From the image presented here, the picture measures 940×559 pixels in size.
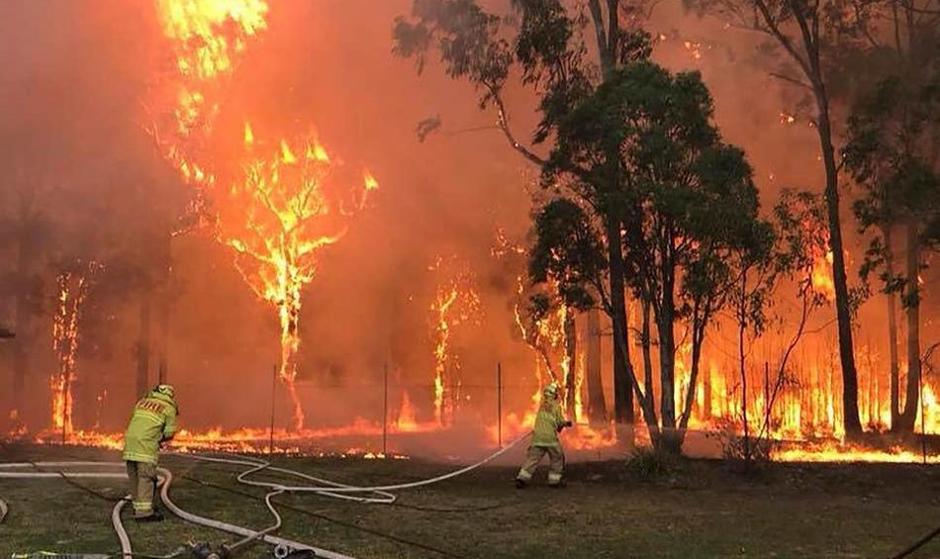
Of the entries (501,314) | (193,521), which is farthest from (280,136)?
(193,521)

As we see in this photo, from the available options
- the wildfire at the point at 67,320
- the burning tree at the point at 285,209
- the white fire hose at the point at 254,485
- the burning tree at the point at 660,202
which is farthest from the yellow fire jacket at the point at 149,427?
the wildfire at the point at 67,320

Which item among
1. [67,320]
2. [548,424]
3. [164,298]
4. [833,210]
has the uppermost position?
[833,210]

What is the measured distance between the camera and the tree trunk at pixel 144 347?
34.8 meters

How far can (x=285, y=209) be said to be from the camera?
35.7 metres

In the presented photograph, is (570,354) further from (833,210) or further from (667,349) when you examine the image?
(667,349)

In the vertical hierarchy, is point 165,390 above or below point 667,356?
below

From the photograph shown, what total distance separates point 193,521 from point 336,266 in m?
37.8

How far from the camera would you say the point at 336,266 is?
4778 centimetres

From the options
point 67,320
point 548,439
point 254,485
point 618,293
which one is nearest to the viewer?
point 254,485

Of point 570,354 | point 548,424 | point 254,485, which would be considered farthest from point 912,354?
point 254,485

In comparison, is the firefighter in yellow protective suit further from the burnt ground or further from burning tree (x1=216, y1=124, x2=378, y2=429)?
burning tree (x1=216, y1=124, x2=378, y2=429)

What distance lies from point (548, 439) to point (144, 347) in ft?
85.7

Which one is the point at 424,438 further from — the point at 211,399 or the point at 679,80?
the point at 679,80

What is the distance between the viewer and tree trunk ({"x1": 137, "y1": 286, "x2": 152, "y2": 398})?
3475 cm
